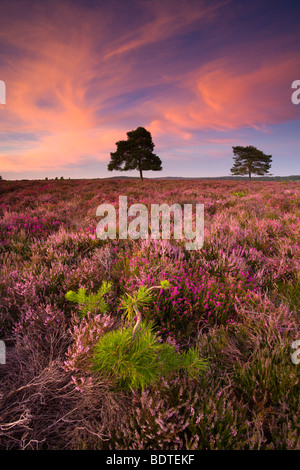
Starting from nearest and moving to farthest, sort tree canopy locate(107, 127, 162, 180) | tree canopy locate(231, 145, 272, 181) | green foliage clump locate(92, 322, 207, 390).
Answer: green foliage clump locate(92, 322, 207, 390), tree canopy locate(107, 127, 162, 180), tree canopy locate(231, 145, 272, 181)

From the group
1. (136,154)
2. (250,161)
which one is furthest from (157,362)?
(250,161)

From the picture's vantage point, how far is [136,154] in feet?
112

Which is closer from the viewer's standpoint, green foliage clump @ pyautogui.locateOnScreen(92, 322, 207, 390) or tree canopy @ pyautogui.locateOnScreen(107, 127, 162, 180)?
green foliage clump @ pyautogui.locateOnScreen(92, 322, 207, 390)

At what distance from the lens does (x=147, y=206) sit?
8.57 m

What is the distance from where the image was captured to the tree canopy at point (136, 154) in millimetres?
34625

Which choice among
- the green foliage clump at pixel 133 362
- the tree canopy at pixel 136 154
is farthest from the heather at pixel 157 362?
the tree canopy at pixel 136 154

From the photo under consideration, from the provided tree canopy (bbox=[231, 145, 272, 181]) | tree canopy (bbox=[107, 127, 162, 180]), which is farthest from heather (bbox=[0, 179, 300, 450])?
tree canopy (bbox=[231, 145, 272, 181])

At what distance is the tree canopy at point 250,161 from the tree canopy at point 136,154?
82.7 ft

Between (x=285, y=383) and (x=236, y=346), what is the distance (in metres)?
0.53

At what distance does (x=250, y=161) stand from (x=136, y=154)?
30.8 m

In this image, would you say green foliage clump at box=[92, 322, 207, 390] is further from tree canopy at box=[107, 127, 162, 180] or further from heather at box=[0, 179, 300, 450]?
tree canopy at box=[107, 127, 162, 180]

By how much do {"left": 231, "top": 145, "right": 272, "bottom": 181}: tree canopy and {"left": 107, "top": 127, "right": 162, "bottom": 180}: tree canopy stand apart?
25.2m

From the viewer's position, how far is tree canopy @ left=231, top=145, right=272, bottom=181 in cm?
4953
